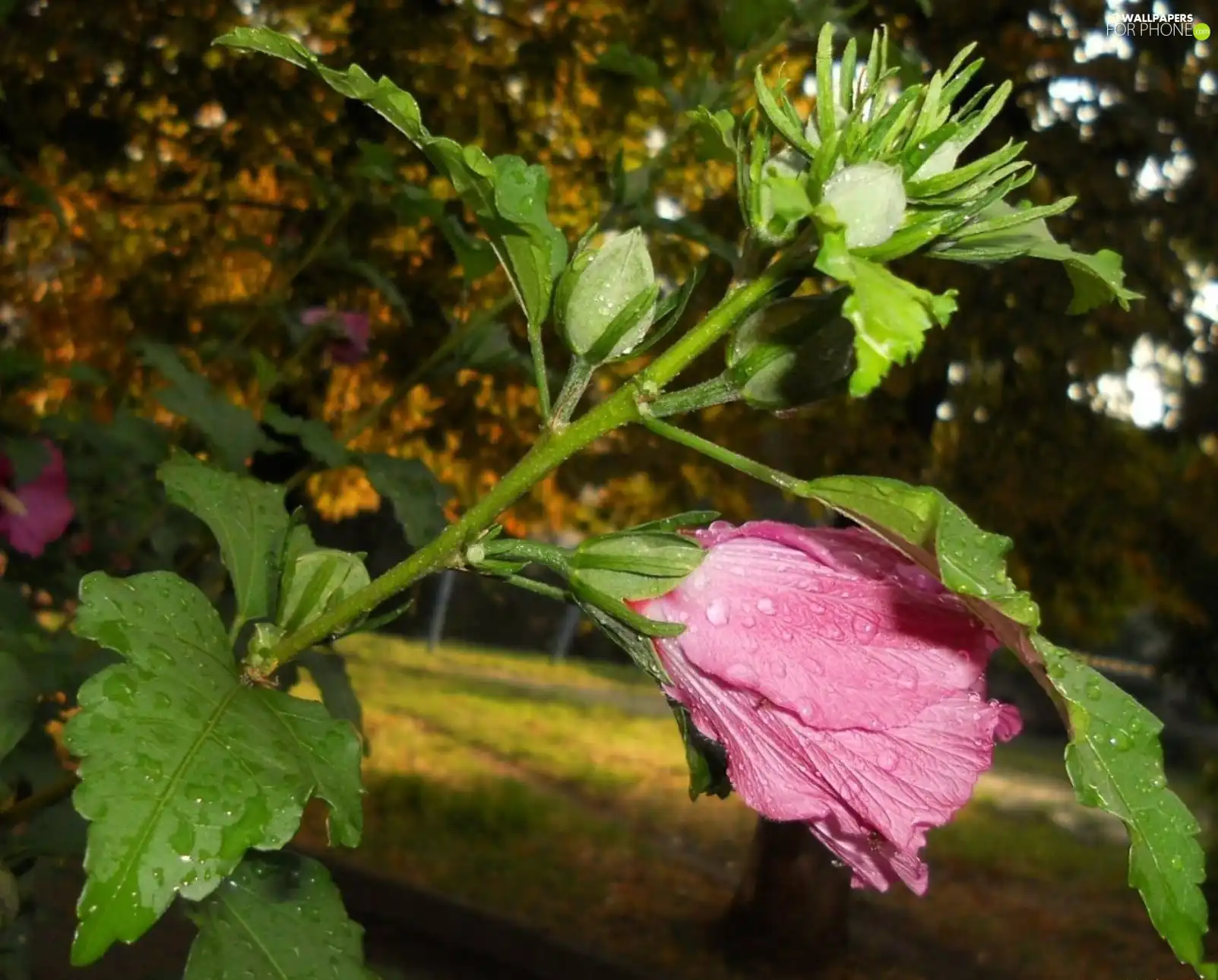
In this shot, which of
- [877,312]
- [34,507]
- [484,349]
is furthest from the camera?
[34,507]

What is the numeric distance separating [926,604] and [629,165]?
2118 millimetres

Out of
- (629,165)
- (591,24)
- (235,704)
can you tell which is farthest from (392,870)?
(235,704)

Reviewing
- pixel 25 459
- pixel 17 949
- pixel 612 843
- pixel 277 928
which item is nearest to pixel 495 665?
pixel 612 843

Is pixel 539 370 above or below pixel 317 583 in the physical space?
above

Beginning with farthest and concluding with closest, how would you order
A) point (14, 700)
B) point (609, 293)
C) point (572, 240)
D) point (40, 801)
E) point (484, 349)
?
point (572, 240), point (484, 349), point (14, 700), point (40, 801), point (609, 293)

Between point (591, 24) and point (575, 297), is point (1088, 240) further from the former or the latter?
point (575, 297)

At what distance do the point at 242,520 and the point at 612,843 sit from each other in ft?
9.12

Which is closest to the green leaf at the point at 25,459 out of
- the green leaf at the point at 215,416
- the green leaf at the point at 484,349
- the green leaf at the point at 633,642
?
the green leaf at the point at 215,416

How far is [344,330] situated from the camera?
1.20m

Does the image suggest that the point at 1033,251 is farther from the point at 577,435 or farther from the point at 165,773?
the point at 165,773

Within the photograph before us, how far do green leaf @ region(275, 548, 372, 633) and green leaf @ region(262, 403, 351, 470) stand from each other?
1.72 ft

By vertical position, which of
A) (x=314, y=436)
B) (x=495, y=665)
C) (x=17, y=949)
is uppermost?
(x=314, y=436)

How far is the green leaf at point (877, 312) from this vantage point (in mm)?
262

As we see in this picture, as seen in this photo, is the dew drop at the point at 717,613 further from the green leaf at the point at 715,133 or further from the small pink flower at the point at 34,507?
the small pink flower at the point at 34,507
